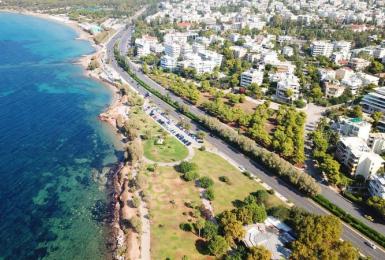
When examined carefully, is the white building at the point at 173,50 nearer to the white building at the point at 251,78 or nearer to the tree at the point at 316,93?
the white building at the point at 251,78

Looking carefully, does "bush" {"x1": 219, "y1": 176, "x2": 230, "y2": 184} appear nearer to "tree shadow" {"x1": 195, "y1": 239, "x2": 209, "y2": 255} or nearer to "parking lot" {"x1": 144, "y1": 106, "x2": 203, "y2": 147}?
"parking lot" {"x1": 144, "y1": 106, "x2": 203, "y2": 147}

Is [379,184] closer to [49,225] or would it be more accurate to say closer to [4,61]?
[49,225]

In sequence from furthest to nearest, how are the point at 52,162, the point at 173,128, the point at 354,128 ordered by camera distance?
the point at 173,128, the point at 354,128, the point at 52,162

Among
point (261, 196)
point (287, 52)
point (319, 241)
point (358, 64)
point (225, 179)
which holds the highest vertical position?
point (358, 64)

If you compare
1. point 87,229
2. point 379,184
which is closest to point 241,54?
point 379,184

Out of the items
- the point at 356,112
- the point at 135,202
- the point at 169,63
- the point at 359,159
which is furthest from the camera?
the point at 169,63

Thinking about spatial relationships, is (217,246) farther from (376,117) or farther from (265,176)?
(376,117)

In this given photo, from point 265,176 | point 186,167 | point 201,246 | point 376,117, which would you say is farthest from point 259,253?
point 376,117
